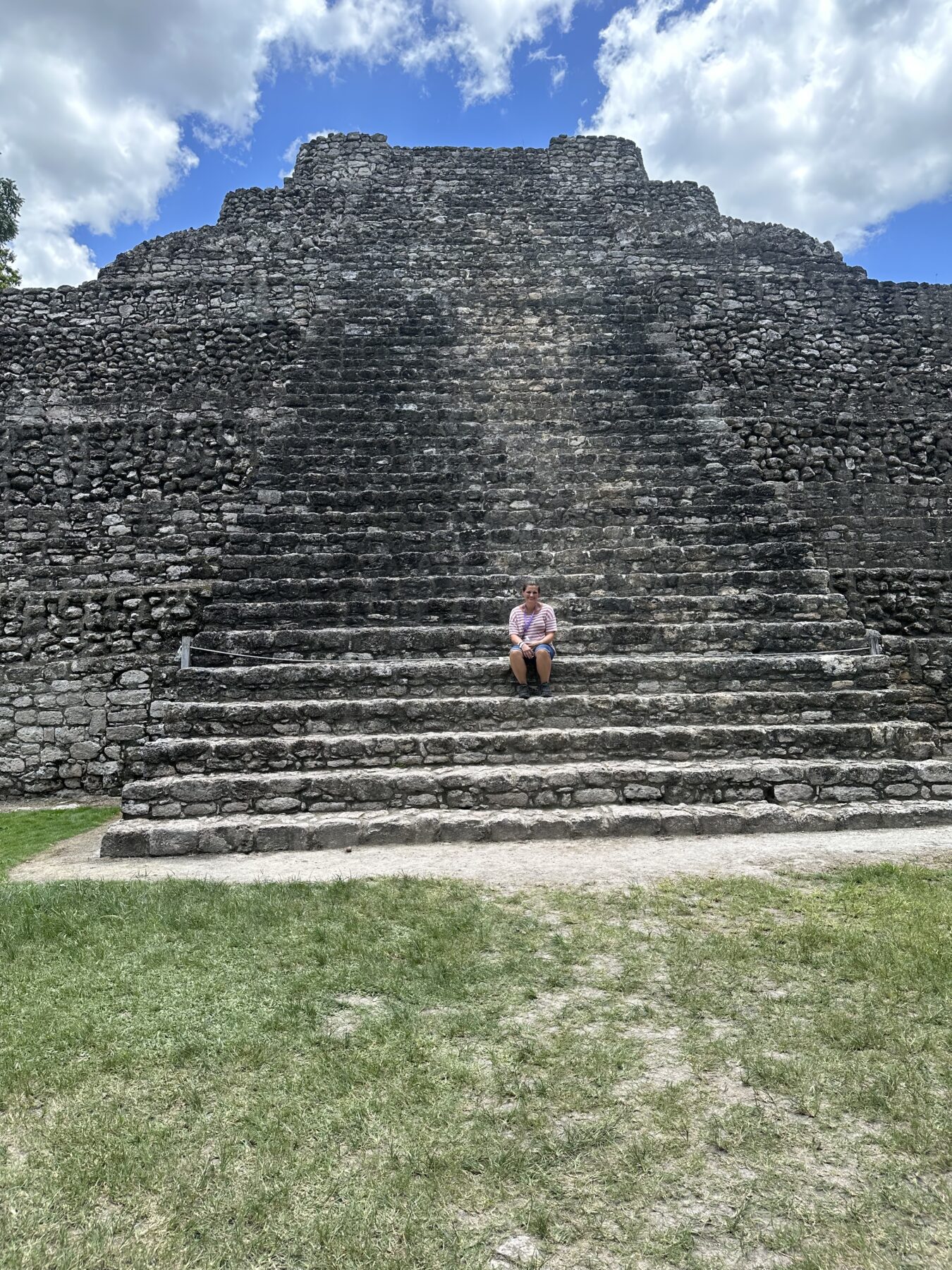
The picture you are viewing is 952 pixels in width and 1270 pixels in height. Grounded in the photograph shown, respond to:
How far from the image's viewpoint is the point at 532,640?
6.67 metres

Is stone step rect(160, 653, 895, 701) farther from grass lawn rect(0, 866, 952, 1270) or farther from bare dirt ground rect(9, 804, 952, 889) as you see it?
grass lawn rect(0, 866, 952, 1270)

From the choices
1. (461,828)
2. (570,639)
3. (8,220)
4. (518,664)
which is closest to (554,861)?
(461,828)

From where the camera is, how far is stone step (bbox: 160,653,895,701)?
21.6 ft

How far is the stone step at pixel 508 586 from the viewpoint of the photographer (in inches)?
299

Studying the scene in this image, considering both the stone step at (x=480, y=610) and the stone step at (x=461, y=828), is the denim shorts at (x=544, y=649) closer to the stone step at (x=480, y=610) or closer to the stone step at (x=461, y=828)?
the stone step at (x=480, y=610)

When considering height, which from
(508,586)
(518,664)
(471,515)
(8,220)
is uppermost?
(8,220)

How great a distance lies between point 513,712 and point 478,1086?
157 inches

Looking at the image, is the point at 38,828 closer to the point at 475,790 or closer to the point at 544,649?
the point at 475,790

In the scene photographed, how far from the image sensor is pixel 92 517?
31.1 feet

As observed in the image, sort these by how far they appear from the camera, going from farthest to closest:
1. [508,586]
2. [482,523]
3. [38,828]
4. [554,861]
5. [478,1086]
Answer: [482,523]
[508,586]
[38,828]
[554,861]
[478,1086]

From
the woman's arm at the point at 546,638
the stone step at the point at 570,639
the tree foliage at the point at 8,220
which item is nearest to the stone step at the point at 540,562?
the stone step at the point at 570,639

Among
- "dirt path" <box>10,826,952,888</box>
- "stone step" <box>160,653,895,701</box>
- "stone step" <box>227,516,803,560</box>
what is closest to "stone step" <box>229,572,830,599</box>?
"stone step" <box>227,516,803,560</box>

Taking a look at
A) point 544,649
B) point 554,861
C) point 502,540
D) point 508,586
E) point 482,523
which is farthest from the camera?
point 482,523

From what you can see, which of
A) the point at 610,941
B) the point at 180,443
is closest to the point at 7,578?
the point at 180,443
